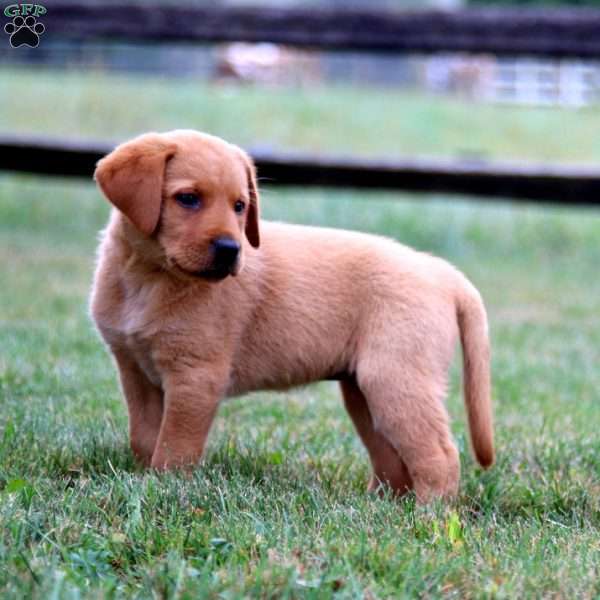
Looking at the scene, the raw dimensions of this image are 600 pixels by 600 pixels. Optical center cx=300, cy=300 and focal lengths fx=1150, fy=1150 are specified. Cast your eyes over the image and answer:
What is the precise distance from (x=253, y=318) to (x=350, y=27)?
5106 mm

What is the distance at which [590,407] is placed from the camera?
16.3 ft

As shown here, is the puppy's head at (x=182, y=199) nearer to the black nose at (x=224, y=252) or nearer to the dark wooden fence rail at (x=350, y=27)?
the black nose at (x=224, y=252)

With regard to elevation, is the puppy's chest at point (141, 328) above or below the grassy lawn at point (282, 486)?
above

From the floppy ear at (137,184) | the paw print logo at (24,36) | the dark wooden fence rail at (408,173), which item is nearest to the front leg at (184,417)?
the floppy ear at (137,184)

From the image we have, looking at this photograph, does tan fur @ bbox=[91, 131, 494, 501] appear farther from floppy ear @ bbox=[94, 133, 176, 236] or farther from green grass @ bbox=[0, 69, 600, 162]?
green grass @ bbox=[0, 69, 600, 162]

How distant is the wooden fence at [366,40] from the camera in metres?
8.19

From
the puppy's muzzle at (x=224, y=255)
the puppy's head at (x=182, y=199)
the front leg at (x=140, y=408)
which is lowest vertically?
the front leg at (x=140, y=408)

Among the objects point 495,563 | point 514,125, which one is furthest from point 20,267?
point 514,125

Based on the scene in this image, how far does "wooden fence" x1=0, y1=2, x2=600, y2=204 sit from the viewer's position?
8188 mm

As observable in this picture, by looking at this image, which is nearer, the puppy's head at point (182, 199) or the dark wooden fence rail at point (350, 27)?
the puppy's head at point (182, 199)

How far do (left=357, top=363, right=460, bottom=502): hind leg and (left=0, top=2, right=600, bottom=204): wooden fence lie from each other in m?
5.21

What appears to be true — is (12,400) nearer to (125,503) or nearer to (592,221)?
(125,503)

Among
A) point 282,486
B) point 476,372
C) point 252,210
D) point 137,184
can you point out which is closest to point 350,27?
point 252,210

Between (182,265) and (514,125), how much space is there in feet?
50.2
